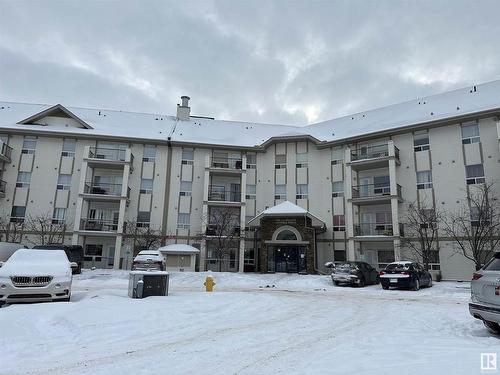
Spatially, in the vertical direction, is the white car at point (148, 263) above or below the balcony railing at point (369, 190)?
below

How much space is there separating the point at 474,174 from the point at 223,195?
2144 centimetres

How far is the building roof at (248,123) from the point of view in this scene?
3234 centimetres

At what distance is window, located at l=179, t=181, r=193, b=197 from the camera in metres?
36.8

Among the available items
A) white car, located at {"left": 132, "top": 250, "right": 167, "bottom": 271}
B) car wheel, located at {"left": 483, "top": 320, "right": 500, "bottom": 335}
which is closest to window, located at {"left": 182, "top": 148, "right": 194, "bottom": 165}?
white car, located at {"left": 132, "top": 250, "right": 167, "bottom": 271}

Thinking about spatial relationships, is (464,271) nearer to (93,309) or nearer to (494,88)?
(494,88)

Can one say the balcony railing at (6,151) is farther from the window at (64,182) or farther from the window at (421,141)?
the window at (421,141)

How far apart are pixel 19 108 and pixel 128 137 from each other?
1396cm

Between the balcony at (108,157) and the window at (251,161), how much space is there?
1136cm

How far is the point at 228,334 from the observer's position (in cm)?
782

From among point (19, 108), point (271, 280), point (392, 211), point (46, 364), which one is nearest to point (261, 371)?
point (46, 364)

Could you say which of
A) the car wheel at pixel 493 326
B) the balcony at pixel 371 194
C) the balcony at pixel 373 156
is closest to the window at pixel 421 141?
the balcony at pixel 373 156

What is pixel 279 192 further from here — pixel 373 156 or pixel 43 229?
pixel 43 229

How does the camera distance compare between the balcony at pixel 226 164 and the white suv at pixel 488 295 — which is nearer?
the white suv at pixel 488 295

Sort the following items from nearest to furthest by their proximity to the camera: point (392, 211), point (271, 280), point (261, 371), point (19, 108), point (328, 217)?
point (261, 371) < point (271, 280) < point (392, 211) < point (328, 217) < point (19, 108)
